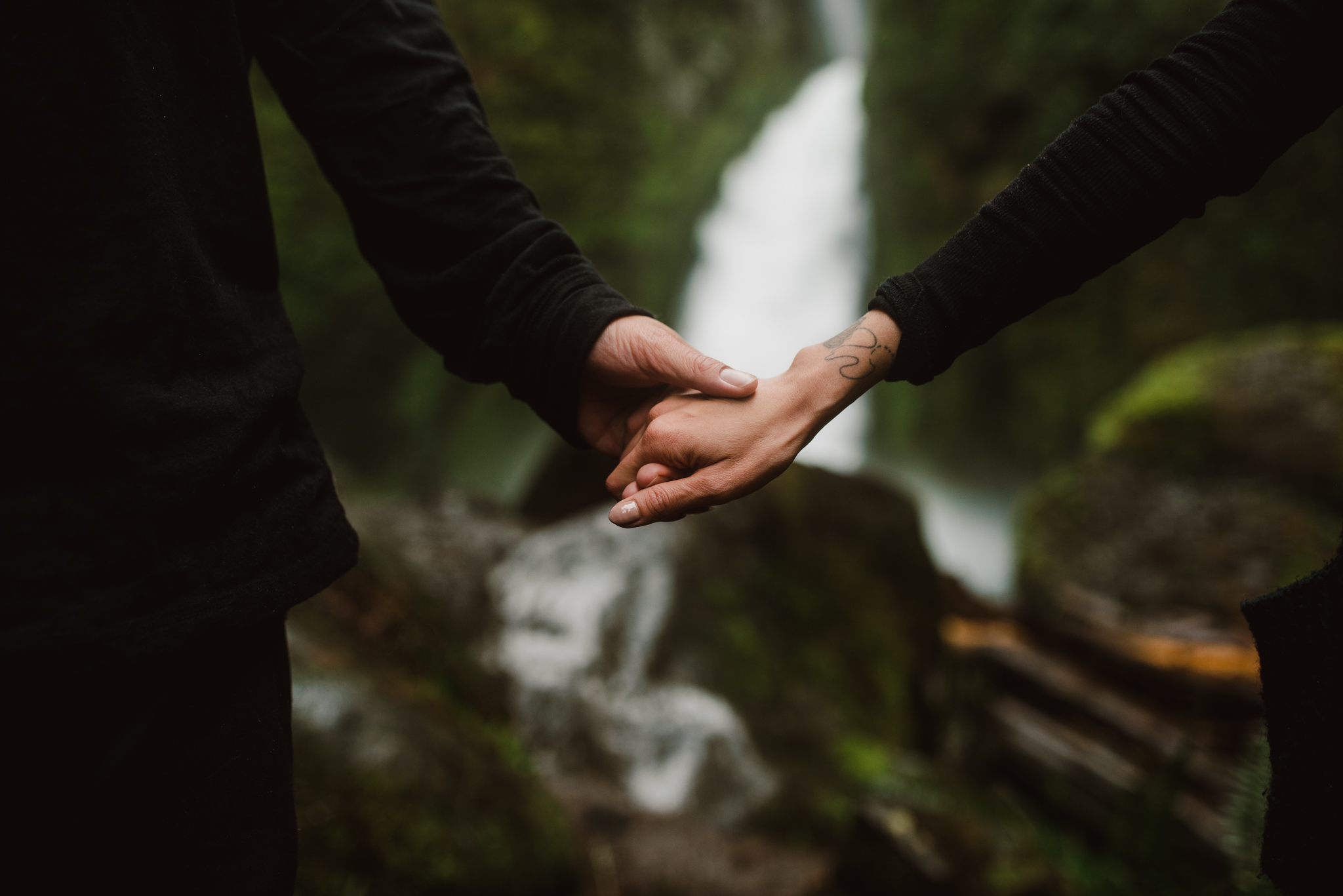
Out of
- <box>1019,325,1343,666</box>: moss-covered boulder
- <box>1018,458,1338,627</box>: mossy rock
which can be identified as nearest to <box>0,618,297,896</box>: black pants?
<box>1019,325,1343,666</box>: moss-covered boulder

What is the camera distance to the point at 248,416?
0.85 metres

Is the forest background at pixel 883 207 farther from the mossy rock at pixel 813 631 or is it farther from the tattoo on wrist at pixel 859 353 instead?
the tattoo on wrist at pixel 859 353

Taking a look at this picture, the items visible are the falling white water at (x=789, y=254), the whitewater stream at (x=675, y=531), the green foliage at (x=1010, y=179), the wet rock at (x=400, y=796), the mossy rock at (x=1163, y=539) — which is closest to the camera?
the wet rock at (x=400, y=796)

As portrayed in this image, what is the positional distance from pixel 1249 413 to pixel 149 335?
8.02 metres

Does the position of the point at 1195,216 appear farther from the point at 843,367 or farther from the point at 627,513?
the point at 627,513

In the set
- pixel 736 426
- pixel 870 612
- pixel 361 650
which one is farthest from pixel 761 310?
pixel 736 426

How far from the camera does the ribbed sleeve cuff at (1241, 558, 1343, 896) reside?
819mm

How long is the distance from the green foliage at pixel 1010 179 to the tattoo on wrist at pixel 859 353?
8.12 metres

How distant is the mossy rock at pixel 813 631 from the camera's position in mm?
3627

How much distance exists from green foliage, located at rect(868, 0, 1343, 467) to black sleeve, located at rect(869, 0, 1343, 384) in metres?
7.85

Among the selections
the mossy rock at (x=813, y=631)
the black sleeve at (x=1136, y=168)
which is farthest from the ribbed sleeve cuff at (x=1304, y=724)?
the mossy rock at (x=813, y=631)

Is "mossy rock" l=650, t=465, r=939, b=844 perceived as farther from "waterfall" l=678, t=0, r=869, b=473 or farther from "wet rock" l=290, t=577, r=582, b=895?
"waterfall" l=678, t=0, r=869, b=473

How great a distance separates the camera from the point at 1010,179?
29.0ft

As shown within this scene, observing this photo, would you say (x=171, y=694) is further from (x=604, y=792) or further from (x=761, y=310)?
(x=761, y=310)
